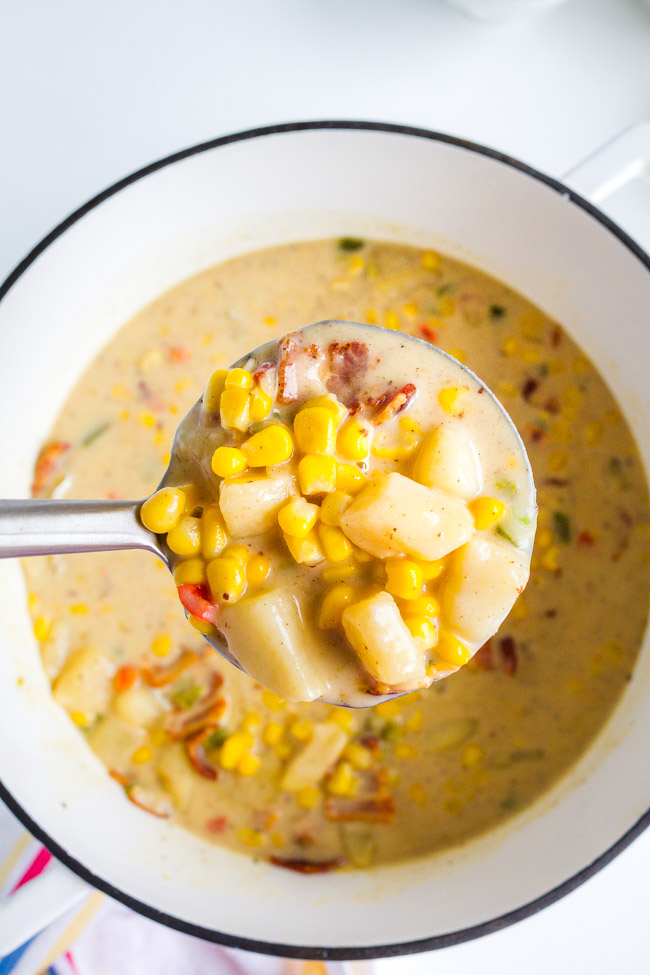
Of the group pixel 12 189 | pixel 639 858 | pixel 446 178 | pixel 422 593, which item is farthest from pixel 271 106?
pixel 639 858

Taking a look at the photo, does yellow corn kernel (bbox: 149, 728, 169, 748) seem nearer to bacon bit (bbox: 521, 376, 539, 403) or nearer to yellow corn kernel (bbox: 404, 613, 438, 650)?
yellow corn kernel (bbox: 404, 613, 438, 650)

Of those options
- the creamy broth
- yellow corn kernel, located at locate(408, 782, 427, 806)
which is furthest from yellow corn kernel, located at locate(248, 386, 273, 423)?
yellow corn kernel, located at locate(408, 782, 427, 806)

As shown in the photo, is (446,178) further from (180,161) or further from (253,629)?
(253,629)

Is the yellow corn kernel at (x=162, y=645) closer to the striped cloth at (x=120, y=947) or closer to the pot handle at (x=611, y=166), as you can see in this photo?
the striped cloth at (x=120, y=947)

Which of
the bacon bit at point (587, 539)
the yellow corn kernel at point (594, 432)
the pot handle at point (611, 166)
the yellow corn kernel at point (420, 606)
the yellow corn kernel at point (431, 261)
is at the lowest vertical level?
the yellow corn kernel at point (420, 606)

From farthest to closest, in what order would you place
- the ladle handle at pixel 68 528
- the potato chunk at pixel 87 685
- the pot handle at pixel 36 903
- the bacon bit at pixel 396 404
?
the potato chunk at pixel 87 685
the pot handle at pixel 36 903
the bacon bit at pixel 396 404
the ladle handle at pixel 68 528

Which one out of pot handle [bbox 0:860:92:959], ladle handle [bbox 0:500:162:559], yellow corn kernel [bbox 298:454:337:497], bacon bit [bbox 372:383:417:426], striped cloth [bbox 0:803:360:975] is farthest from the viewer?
striped cloth [bbox 0:803:360:975]

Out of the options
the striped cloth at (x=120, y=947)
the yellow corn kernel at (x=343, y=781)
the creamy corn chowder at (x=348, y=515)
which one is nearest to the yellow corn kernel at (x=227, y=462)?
the creamy corn chowder at (x=348, y=515)
